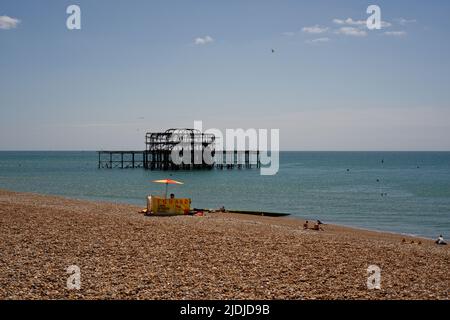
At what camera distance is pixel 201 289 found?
26.6 feet

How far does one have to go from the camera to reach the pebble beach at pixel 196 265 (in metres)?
7.96

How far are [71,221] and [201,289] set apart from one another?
30.0 ft

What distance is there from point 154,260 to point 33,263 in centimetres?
247

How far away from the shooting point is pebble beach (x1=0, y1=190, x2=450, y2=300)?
796 centimetres

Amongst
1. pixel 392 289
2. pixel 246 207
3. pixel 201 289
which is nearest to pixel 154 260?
pixel 201 289

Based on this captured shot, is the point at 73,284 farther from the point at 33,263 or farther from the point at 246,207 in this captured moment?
the point at 246,207

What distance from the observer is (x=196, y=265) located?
32.4ft

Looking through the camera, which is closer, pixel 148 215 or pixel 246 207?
pixel 148 215

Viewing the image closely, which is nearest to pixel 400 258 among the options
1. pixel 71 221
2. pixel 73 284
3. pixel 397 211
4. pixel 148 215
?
pixel 73 284

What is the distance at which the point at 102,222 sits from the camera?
1603 centimetres
